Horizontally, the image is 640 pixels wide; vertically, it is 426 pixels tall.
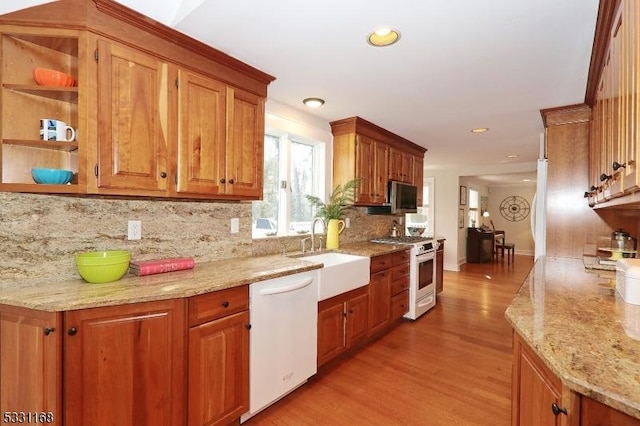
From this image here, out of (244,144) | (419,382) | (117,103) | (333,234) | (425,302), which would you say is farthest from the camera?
(425,302)

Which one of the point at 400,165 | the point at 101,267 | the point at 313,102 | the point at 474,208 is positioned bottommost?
the point at 101,267

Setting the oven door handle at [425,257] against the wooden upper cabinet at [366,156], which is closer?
the wooden upper cabinet at [366,156]

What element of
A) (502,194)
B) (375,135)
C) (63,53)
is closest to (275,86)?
(63,53)

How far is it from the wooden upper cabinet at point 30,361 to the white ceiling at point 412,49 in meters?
1.54

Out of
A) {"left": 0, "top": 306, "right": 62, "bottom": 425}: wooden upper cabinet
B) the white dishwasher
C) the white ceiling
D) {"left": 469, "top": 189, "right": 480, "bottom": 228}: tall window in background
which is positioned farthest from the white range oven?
{"left": 469, "top": 189, "right": 480, "bottom": 228}: tall window in background

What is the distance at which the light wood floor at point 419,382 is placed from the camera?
1968mm

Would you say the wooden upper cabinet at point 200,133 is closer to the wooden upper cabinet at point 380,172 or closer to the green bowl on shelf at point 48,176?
the green bowl on shelf at point 48,176

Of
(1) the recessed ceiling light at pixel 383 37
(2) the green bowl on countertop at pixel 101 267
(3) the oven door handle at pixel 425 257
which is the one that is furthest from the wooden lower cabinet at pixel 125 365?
(3) the oven door handle at pixel 425 257

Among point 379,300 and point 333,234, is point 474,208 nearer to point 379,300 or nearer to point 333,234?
point 379,300

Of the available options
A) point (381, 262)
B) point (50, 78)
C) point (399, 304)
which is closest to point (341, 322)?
point (381, 262)

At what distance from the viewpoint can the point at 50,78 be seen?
5.10ft

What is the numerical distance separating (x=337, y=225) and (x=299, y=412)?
1.74 metres

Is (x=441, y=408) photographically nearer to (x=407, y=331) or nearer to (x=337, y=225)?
(x=407, y=331)

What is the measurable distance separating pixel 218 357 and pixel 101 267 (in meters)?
0.76
